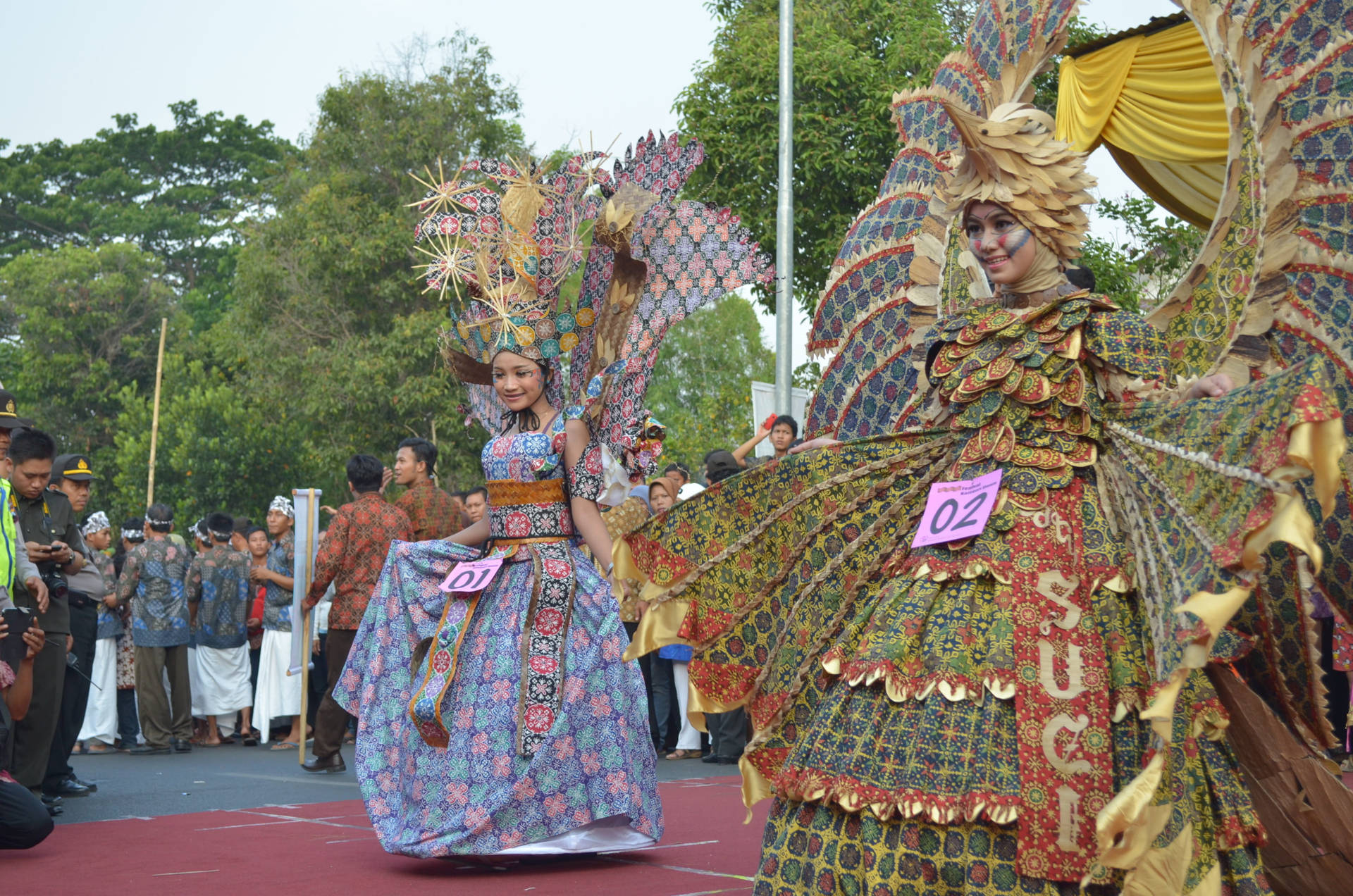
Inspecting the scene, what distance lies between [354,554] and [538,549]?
352 cm

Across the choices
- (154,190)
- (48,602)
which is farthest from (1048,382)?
(154,190)

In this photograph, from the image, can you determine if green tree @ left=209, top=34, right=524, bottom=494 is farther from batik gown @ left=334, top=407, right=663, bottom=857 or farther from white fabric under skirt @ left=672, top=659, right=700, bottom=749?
batik gown @ left=334, top=407, right=663, bottom=857

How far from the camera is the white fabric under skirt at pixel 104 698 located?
10.9 metres

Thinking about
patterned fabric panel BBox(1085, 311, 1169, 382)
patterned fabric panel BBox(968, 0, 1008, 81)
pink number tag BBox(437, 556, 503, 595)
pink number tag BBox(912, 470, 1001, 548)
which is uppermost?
patterned fabric panel BBox(968, 0, 1008, 81)

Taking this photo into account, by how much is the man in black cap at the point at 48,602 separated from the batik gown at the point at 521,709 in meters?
2.31

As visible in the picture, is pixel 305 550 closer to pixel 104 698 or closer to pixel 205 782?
pixel 205 782

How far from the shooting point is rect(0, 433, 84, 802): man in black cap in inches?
265

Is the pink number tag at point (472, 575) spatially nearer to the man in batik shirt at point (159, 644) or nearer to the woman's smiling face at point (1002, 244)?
the woman's smiling face at point (1002, 244)

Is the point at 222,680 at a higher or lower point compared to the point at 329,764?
higher

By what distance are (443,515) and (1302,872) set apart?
5.42 m

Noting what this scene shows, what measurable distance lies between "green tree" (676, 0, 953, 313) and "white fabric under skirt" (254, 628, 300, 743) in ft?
21.7

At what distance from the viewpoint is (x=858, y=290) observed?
474 cm

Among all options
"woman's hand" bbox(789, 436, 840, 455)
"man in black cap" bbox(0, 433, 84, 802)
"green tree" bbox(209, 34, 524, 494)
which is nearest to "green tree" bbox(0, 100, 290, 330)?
"green tree" bbox(209, 34, 524, 494)

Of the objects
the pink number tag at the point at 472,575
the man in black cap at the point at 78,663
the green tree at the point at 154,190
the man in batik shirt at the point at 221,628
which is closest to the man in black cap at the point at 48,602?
the man in black cap at the point at 78,663
